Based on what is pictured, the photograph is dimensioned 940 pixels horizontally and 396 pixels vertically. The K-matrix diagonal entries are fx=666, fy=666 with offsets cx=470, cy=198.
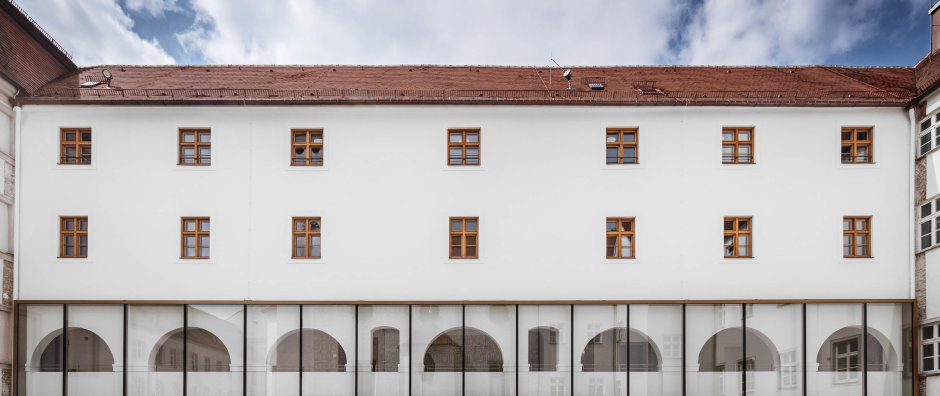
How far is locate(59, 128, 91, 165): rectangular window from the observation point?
1955 centimetres

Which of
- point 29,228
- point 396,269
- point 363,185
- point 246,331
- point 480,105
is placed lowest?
point 246,331

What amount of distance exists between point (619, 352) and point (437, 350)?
5205mm

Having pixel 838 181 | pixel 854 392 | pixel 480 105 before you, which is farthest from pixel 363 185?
pixel 854 392

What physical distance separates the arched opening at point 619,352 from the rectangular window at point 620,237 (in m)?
2.14

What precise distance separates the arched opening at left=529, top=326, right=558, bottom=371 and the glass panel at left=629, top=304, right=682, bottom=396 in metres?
2.18

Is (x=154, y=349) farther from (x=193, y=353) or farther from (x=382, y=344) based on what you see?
(x=382, y=344)

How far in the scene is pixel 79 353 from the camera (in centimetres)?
1900

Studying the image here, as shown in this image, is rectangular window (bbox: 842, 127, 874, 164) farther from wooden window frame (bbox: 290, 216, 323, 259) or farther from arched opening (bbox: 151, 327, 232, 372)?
arched opening (bbox: 151, 327, 232, 372)

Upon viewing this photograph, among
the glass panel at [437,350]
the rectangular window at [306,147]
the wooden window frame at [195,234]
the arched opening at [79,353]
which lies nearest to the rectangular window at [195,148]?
the wooden window frame at [195,234]

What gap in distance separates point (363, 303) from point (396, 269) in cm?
134

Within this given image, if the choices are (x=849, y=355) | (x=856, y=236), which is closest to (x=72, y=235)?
(x=849, y=355)

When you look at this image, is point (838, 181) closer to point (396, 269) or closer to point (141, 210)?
point (396, 269)

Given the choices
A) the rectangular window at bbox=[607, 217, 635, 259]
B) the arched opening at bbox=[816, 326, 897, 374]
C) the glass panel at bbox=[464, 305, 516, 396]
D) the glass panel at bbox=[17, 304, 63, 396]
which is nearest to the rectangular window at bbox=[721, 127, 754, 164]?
the rectangular window at bbox=[607, 217, 635, 259]

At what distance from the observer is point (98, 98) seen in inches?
766
